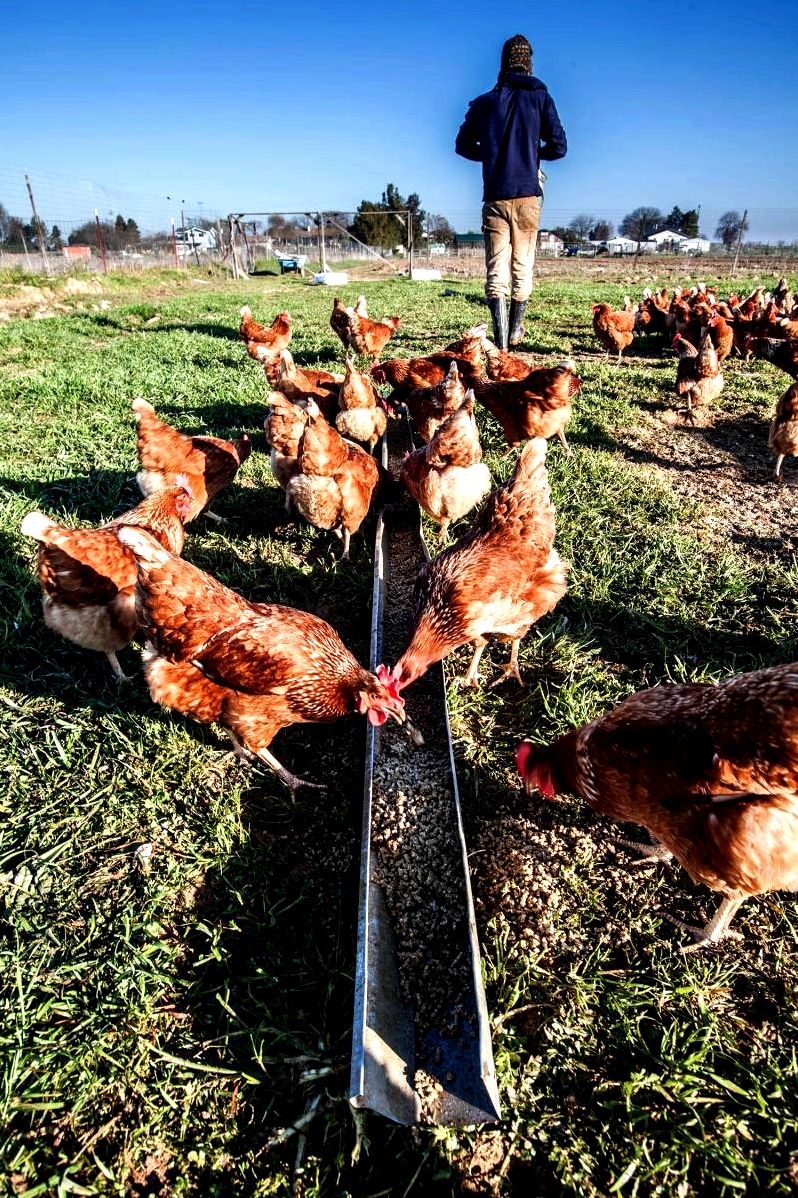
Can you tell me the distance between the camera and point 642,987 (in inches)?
77.9

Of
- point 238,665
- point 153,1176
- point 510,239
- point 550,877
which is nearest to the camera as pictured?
point 153,1176

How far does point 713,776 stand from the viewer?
1.91m

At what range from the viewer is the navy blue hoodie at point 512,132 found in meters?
7.15

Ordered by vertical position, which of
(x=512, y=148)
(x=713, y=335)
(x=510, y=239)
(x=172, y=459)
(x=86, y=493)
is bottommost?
(x=86, y=493)

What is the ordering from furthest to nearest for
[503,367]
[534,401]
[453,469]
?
[503,367] < [534,401] < [453,469]

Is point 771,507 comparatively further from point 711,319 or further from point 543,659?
point 711,319

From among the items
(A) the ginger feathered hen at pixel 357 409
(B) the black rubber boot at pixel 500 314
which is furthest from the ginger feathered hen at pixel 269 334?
(A) the ginger feathered hen at pixel 357 409

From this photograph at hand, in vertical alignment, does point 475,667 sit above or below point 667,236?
below

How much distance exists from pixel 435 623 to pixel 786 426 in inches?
170

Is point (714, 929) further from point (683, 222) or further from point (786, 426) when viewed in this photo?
point (683, 222)

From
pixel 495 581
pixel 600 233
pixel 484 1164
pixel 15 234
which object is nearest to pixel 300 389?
pixel 495 581

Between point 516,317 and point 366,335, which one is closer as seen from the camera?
point 516,317

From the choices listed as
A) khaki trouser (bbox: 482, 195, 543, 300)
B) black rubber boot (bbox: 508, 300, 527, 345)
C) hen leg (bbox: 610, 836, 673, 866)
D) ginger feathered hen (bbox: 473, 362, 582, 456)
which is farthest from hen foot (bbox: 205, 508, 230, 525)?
black rubber boot (bbox: 508, 300, 527, 345)

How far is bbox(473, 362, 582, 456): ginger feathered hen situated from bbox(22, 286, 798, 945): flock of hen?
0.02 metres
